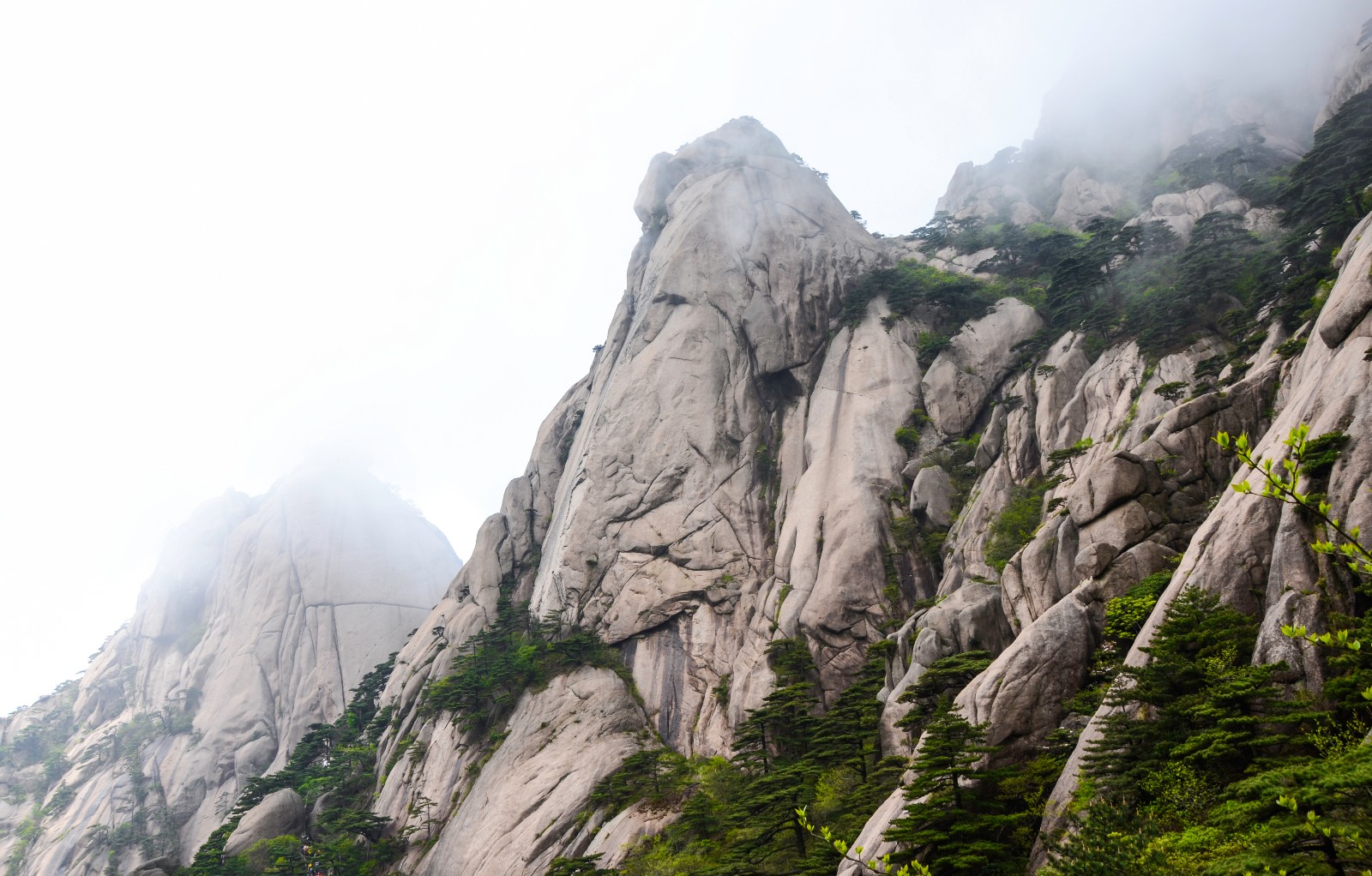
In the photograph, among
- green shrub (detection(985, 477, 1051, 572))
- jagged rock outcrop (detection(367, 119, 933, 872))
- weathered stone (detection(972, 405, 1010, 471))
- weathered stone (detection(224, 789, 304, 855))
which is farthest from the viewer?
weathered stone (detection(224, 789, 304, 855))

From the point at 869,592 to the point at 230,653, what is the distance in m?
74.8

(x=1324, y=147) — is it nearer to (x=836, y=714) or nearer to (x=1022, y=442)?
(x=1022, y=442)

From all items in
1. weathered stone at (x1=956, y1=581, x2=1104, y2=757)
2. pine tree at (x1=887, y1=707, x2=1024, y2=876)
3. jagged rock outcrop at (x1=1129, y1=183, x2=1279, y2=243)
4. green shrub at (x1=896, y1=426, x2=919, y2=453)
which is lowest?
pine tree at (x1=887, y1=707, x2=1024, y2=876)

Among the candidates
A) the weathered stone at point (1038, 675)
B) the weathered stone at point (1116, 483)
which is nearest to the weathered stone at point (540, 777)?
the weathered stone at point (1038, 675)

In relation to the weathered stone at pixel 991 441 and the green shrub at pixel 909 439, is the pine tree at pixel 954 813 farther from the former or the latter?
the green shrub at pixel 909 439

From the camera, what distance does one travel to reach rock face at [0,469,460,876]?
72875 millimetres

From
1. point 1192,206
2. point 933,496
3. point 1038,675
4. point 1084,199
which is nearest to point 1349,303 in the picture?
point 1038,675

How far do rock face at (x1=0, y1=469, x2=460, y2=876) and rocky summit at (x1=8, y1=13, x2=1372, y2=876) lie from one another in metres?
0.55

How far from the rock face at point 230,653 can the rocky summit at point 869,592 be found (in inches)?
21.8

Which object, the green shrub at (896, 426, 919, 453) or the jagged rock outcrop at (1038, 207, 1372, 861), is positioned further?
the green shrub at (896, 426, 919, 453)

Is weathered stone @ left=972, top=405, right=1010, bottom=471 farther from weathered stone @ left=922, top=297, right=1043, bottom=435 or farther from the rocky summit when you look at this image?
weathered stone @ left=922, top=297, right=1043, bottom=435

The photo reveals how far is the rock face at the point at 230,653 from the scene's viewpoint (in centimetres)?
7288

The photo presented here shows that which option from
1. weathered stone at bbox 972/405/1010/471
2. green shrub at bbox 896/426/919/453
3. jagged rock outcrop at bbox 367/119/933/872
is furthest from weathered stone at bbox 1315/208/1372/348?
green shrub at bbox 896/426/919/453

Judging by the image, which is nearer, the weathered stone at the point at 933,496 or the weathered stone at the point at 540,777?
the weathered stone at the point at 540,777
